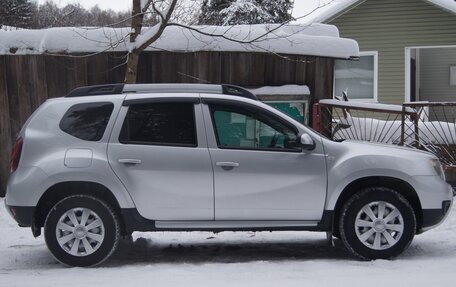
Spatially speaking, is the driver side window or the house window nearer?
the driver side window

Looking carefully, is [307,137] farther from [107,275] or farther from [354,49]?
[354,49]

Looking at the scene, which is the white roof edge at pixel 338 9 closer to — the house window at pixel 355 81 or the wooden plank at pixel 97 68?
the house window at pixel 355 81

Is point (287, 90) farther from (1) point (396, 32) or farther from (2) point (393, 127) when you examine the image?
(1) point (396, 32)

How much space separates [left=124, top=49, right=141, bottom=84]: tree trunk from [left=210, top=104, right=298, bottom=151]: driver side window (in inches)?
116

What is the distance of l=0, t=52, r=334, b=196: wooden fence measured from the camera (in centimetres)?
974

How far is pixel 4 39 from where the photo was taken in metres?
9.67

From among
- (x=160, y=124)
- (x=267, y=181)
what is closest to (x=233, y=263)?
(x=267, y=181)

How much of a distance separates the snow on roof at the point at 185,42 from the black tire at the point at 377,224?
13.4 ft

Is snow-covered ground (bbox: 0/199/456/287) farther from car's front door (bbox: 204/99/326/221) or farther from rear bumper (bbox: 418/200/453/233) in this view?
car's front door (bbox: 204/99/326/221)

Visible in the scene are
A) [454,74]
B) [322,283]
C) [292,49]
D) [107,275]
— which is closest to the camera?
[322,283]

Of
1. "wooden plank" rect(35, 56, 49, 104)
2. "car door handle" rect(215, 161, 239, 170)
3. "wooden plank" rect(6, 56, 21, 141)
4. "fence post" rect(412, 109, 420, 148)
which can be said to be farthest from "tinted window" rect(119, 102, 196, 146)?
"fence post" rect(412, 109, 420, 148)

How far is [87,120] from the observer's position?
20.2 feet

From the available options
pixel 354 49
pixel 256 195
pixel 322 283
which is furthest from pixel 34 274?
pixel 354 49

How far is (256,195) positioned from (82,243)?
180 centimetres
